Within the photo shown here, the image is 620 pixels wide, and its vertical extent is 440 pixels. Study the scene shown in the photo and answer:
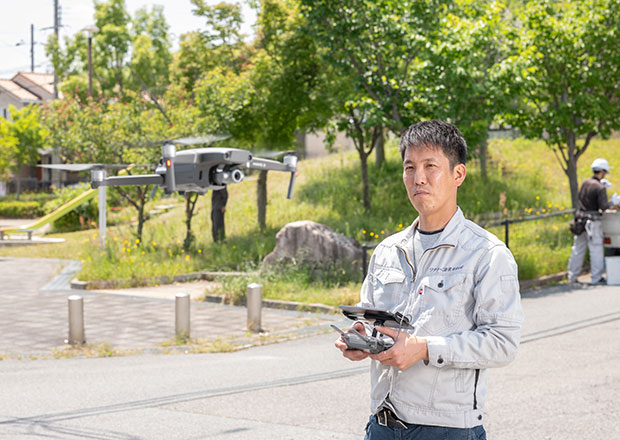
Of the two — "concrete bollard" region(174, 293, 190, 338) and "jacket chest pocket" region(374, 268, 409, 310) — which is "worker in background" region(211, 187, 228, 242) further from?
"jacket chest pocket" region(374, 268, 409, 310)

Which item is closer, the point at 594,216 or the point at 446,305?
the point at 446,305

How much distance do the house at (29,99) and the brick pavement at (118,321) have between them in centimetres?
3941

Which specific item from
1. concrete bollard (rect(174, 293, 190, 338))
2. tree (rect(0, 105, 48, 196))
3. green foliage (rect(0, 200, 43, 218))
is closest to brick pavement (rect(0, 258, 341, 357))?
concrete bollard (rect(174, 293, 190, 338))

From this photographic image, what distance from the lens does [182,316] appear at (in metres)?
10.9

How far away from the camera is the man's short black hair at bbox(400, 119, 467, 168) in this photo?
2.91 meters

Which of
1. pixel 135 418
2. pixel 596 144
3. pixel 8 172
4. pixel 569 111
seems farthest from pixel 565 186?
pixel 8 172

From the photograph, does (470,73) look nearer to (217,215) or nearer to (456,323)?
(217,215)

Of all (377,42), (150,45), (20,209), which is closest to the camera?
(377,42)

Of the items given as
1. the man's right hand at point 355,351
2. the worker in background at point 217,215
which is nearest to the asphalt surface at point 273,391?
the man's right hand at point 355,351

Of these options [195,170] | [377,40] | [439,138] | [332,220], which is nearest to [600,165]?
[377,40]

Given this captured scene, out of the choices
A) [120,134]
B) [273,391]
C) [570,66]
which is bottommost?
[273,391]

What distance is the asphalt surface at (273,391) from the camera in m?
6.17

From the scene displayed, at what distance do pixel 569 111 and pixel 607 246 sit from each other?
3.96 meters

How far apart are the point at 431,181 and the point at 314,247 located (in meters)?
12.5
